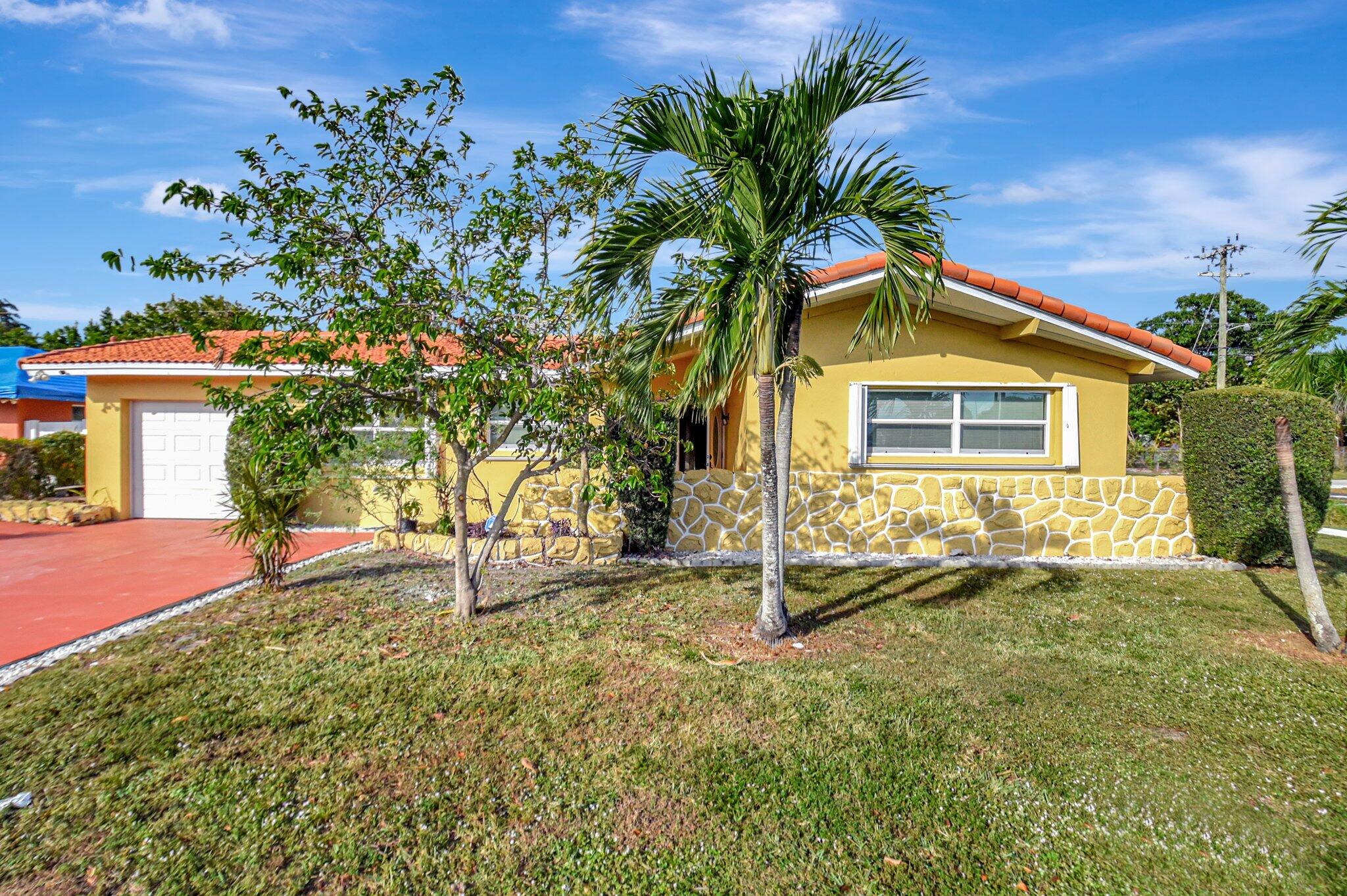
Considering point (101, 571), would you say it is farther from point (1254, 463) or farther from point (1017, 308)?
point (1254, 463)

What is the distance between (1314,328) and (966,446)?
14.2 ft

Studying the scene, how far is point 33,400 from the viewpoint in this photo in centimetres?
2191

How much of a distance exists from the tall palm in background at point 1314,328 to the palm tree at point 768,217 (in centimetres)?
387

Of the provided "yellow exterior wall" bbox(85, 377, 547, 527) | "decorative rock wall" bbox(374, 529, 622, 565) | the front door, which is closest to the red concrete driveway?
"yellow exterior wall" bbox(85, 377, 547, 527)

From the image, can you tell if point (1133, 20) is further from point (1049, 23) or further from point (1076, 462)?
point (1076, 462)

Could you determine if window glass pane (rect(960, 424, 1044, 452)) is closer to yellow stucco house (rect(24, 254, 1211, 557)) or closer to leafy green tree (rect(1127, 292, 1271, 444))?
yellow stucco house (rect(24, 254, 1211, 557))

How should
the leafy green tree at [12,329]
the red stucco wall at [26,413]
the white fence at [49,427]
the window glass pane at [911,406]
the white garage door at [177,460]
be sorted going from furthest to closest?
1. the leafy green tree at [12,329]
2. the red stucco wall at [26,413]
3. the white fence at [49,427]
4. the white garage door at [177,460]
5. the window glass pane at [911,406]

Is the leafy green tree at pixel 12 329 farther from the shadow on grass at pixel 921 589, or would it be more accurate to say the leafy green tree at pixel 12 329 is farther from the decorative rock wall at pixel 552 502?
the shadow on grass at pixel 921 589

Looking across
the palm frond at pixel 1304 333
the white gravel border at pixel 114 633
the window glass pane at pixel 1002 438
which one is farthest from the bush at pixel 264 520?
the palm frond at pixel 1304 333

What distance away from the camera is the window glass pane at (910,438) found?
10.4 metres

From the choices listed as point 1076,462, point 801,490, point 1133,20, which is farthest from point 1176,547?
point 1133,20

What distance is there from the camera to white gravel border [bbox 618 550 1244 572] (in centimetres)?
913

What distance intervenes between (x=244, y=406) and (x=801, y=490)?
703 centimetres

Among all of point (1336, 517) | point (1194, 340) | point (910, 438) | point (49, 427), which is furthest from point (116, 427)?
point (1194, 340)
